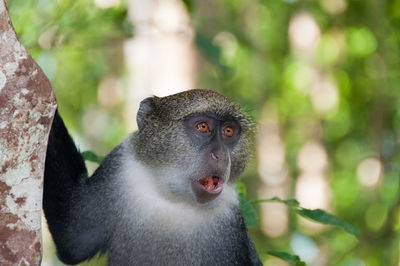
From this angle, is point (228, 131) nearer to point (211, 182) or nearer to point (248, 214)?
point (211, 182)

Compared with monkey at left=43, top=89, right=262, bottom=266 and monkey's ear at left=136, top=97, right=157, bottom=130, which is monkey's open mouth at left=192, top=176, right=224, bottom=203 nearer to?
monkey at left=43, top=89, right=262, bottom=266

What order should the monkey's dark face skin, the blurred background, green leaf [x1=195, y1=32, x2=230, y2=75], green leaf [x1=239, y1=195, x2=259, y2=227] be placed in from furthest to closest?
1. the blurred background
2. green leaf [x1=195, y1=32, x2=230, y2=75]
3. green leaf [x1=239, y1=195, x2=259, y2=227]
4. the monkey's dark face skin

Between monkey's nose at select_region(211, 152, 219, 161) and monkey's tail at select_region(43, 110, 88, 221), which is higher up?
monkey's nose at select_region(211, 152, 219, 161)

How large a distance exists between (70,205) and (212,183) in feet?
3.32

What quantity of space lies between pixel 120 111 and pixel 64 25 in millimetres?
9526

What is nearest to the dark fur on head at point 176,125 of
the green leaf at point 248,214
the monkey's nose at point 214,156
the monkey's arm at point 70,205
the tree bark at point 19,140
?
the monkey's nose at point 214,156

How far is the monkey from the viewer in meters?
4.07

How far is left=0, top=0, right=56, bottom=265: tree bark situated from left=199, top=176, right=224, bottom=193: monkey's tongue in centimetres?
140

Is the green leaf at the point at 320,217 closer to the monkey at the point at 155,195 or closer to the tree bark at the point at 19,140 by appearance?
the monkey at the point at 155,195

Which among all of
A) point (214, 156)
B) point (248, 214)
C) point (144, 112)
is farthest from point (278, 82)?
point (214, 156)

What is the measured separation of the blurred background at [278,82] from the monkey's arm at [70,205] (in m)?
0.23

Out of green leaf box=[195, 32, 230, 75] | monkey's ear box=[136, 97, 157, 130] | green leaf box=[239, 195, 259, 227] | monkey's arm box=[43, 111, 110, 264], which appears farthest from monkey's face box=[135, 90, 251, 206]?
green leaf box=[195, 32, 230, 75]

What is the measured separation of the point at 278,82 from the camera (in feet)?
54.1

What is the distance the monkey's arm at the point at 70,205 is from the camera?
411 cm
